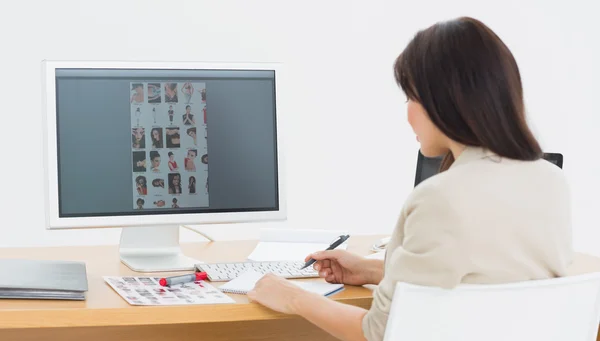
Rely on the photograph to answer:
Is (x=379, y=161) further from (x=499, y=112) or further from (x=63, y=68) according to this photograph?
(x=499, y=112)

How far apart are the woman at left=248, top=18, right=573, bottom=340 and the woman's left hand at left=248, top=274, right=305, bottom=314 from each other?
10 centimetres

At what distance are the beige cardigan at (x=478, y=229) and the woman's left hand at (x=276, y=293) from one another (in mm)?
214

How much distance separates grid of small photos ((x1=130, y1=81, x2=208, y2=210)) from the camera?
187 centimetres

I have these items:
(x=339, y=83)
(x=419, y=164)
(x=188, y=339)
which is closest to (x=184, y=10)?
(x=339, y=83)

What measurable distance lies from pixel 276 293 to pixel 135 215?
0.49 m

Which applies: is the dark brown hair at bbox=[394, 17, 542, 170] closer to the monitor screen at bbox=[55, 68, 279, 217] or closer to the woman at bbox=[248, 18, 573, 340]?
the woman at bbox=[248, 18, 573, 340]

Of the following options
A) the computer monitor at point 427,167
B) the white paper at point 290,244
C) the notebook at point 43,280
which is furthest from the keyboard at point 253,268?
the computer monitor at point 427,167

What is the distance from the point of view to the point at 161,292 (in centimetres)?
161

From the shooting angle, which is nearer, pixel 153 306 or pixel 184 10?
pixel 153 306

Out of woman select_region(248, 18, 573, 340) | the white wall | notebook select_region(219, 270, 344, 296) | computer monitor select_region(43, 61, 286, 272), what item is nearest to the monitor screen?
computer monitor select_region(43, 61, 286, 272)

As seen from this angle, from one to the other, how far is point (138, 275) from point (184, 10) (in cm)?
205

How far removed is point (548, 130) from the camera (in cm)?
408

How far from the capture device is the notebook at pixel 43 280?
1528 mm

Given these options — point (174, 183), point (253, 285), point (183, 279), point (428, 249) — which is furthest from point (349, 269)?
point (428, 249)
